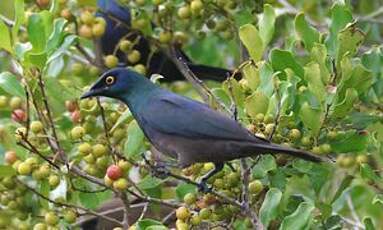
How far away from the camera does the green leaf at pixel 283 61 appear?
3.04 metres

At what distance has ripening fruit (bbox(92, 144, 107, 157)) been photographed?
314 cm

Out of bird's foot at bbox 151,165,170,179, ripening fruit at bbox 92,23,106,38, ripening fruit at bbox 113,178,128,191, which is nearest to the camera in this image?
bird's foot at bbox 151,165,170,179

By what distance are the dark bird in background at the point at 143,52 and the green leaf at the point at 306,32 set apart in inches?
42.6

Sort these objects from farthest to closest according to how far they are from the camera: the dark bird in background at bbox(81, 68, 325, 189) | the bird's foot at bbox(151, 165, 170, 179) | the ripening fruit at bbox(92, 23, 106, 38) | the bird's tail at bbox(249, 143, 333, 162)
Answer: the ripening fruit at bbox(92, 23, 106, 38) → the bird's foot at bbox(151, 165, 170, 179) → the dark bird in background at bbox(81, 68, 325, 189) → the bird's tail at bbox(249, 143, 333, 162)

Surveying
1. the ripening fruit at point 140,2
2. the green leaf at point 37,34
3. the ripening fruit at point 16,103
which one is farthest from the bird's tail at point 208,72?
the green leaf at point 37,34

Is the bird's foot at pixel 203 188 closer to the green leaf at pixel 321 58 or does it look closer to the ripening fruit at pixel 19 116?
the green leaf at pixel 321 58

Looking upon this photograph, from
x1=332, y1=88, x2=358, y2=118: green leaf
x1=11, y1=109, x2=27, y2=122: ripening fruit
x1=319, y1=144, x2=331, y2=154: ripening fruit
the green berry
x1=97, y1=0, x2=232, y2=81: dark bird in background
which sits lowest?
x1=97, y1=0, x2=232, y2=81: dark bird in background

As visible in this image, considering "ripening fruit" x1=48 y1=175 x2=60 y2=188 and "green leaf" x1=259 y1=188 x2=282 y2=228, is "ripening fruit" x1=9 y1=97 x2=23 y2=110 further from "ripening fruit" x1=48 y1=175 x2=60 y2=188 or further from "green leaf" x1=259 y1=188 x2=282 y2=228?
"green leaf" x1=259 y1=188 x2=282 y2=228

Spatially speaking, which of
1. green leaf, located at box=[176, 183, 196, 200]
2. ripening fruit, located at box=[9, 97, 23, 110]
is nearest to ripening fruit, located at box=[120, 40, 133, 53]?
ripening fruit, located at box=[9, 97, 23, 110]

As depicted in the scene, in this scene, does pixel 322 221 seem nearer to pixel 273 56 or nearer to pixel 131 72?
pixel 273 56

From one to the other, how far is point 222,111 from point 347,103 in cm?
36

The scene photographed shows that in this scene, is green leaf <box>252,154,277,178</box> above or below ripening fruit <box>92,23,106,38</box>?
above

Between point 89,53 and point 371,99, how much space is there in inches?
58.7

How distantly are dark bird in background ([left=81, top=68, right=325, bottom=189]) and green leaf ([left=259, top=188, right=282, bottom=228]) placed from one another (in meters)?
0.13
